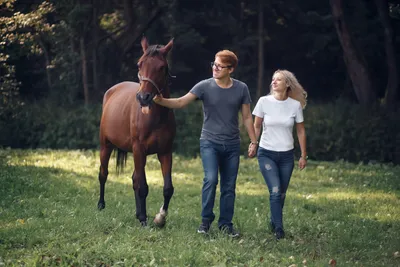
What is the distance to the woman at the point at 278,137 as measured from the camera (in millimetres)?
9250

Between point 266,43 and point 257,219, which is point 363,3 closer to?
point 266,43

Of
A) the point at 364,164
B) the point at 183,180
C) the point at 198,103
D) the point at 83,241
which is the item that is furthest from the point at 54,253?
the point at 198,103

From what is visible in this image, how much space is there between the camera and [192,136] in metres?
23.2

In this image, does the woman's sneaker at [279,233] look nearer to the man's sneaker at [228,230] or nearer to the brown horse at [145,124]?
the man's sneaker at [228,230]

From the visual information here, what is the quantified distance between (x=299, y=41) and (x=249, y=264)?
22.8 metres

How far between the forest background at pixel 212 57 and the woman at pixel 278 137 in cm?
1169

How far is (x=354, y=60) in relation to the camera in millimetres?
22531

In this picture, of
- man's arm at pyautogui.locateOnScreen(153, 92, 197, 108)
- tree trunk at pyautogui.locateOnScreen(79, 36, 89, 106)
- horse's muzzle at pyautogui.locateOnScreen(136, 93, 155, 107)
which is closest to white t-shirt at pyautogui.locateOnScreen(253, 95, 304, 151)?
man's arm at pyautogui.locateOnScreen(153, 92, 197, 108)

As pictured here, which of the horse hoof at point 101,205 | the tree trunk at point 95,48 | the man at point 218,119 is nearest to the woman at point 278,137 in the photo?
the man at point 218,119

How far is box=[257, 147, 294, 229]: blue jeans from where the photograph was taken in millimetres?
9234

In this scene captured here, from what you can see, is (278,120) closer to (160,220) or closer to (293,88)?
(293,88)

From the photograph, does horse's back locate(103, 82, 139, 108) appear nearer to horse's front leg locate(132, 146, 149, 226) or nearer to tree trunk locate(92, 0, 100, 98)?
horse's front leg locate(132, 146, 149, 226)

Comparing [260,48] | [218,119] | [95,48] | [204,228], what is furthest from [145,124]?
[95,48]

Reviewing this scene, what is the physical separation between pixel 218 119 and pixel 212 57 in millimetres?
21734
